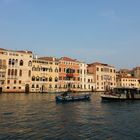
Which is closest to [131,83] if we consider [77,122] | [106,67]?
[106,67]

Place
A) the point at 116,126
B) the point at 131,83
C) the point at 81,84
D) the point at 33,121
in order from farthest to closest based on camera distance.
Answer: the point at 131,83
the point at 81,84
the point at 33,121
the point at 116,126

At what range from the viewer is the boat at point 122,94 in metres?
44.4

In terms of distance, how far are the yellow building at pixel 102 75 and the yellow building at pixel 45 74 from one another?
62.5 ft

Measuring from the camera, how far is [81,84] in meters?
92.4

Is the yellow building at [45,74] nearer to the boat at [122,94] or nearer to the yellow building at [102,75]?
the yellow building at [102,75]

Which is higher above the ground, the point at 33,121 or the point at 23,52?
the point at 23,52

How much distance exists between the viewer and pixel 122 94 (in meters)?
46.0

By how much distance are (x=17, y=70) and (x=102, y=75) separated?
37.2 metres

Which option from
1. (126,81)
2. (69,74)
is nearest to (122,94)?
(69,74)

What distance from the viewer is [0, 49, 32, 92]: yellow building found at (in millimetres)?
72625

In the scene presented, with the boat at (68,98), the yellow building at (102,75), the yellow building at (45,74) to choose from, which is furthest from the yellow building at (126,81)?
the boat at (68,98)

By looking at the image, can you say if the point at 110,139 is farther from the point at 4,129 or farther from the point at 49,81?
the point at 49,81

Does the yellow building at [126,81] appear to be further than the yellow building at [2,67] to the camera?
Yes

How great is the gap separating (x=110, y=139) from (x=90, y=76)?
80642 mm
